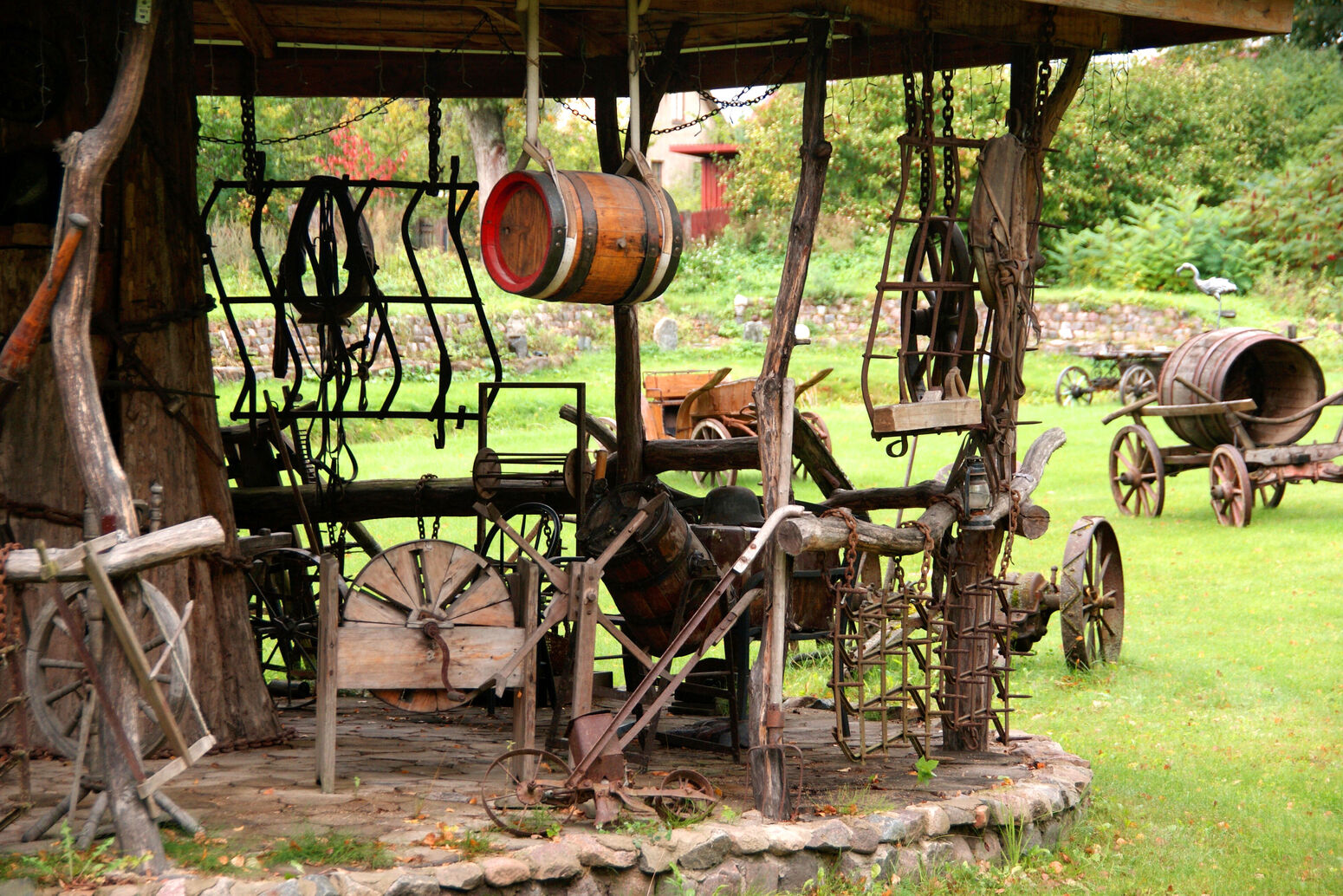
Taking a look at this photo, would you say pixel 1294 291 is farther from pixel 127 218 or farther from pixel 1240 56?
pixel 127 218

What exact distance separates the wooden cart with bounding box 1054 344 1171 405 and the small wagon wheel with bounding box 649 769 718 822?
16.8 meters

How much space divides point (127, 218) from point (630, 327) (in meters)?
2.91

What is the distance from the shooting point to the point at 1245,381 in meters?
16.4

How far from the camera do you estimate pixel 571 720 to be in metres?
5.58

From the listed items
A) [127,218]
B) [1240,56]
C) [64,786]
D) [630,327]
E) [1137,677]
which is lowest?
[1137,677]

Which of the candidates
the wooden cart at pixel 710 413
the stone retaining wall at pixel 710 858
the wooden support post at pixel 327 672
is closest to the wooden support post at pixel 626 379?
the wooden support post at pixel 327 672

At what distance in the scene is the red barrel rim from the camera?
5.48 metres

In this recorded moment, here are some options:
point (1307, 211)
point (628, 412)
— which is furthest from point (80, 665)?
point (1307, 211)

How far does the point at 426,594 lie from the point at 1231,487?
472 inches

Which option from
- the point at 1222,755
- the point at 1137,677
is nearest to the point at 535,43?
the point at 1222,755

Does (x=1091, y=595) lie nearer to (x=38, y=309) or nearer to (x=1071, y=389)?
(x=38, y=309)

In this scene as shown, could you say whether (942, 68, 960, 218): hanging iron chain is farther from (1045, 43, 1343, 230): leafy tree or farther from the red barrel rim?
(1045, 43, 1343, 230): leafy tree

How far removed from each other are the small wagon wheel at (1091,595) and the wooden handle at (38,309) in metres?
6.93

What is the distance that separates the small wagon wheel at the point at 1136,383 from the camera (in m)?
21.6
